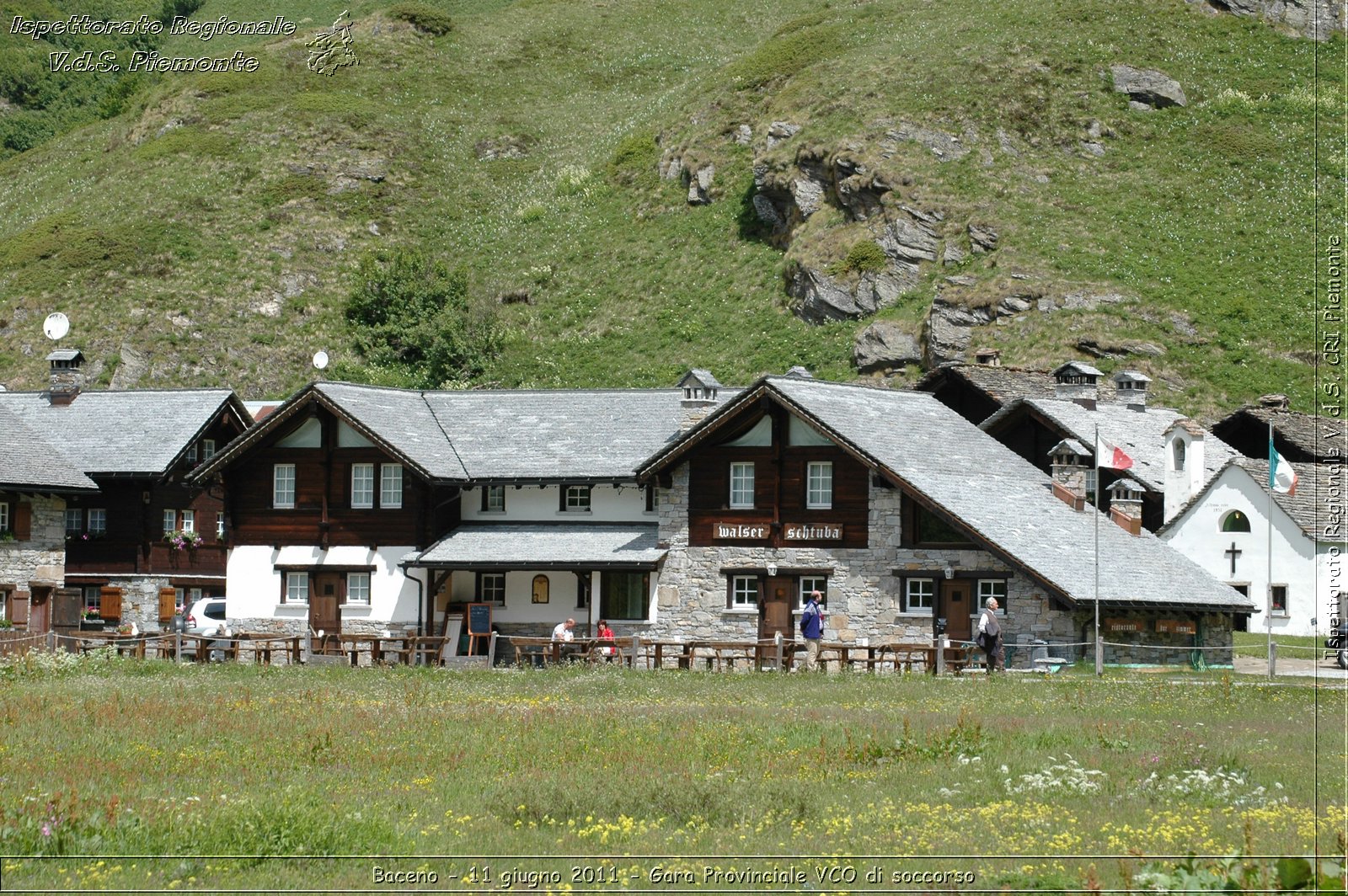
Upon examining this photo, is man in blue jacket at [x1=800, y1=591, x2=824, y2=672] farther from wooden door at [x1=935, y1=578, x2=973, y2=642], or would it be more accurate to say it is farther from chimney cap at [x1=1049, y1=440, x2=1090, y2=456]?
chimney cap at [x1=1049, y1=440, x2=1090, y2=456]

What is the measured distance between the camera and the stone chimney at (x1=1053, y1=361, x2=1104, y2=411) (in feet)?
181

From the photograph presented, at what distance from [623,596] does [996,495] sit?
32.2ft

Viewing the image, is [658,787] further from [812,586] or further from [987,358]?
[987,358]

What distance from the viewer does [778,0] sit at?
511 feet

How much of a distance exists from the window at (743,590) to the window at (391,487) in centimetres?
974

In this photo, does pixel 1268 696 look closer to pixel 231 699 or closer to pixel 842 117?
pixel 231 699

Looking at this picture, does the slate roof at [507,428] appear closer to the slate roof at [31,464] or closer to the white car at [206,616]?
the white car at [206,616]

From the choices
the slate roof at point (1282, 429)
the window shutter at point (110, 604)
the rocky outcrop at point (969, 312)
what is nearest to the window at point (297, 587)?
the window shutter at point (110, 604)

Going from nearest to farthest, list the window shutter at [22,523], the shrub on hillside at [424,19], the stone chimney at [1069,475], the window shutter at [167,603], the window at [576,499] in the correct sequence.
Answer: the stone chimney at [1069,475] < the window at [576,499] < the window shutter at [22,523] < the window shutter at [167,603] < the shrub on hillside at [424,19]

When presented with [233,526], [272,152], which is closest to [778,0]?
[272,152]

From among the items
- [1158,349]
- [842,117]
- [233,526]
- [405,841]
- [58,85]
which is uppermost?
[58,85]

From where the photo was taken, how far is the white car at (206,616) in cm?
4847

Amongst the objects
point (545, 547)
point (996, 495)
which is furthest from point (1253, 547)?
point (545, 547)

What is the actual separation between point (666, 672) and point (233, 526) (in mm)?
16571
